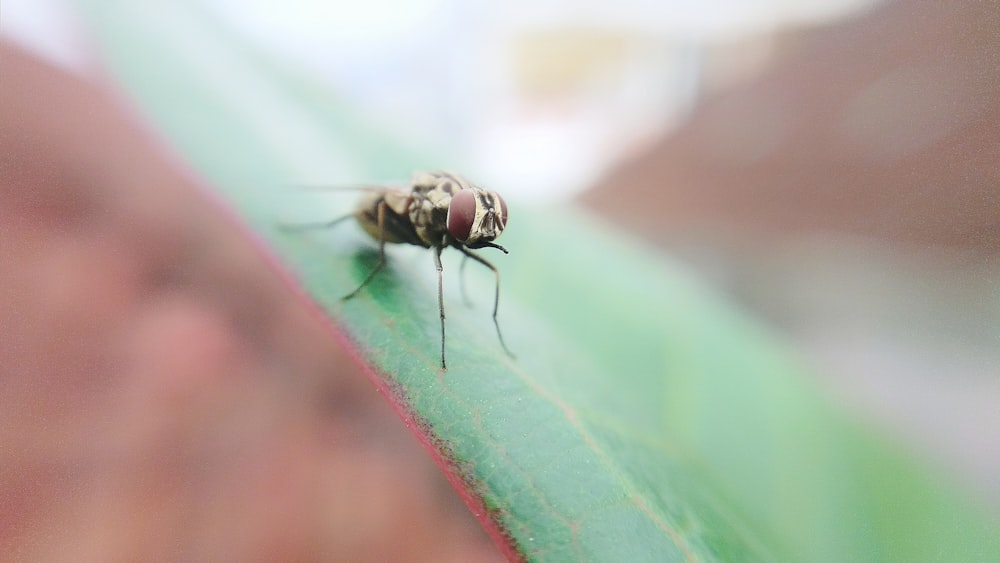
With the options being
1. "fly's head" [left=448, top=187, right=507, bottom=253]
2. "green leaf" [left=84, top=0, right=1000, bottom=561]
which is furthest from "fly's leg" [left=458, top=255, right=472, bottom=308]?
"fly's head" [left=448, top=187, right=507, bottom=253]

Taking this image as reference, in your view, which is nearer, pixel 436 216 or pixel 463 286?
pixel 436 216

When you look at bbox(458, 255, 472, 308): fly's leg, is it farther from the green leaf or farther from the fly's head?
the fly's head

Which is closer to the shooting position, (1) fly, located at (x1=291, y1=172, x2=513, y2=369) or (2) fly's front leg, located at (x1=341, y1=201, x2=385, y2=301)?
(2) fly's front leg, located at (x1=341, y1=201, x2=385, y2=301)

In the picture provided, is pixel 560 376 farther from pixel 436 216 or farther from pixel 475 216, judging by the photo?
pixel 436 216

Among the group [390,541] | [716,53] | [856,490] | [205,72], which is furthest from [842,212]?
[205,72]

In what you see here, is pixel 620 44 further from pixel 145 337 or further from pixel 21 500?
pixel 21 500

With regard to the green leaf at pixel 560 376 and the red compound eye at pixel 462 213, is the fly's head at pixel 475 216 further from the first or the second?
the green leaf at pixel 560 376

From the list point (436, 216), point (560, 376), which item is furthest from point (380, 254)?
point (560, 376)
